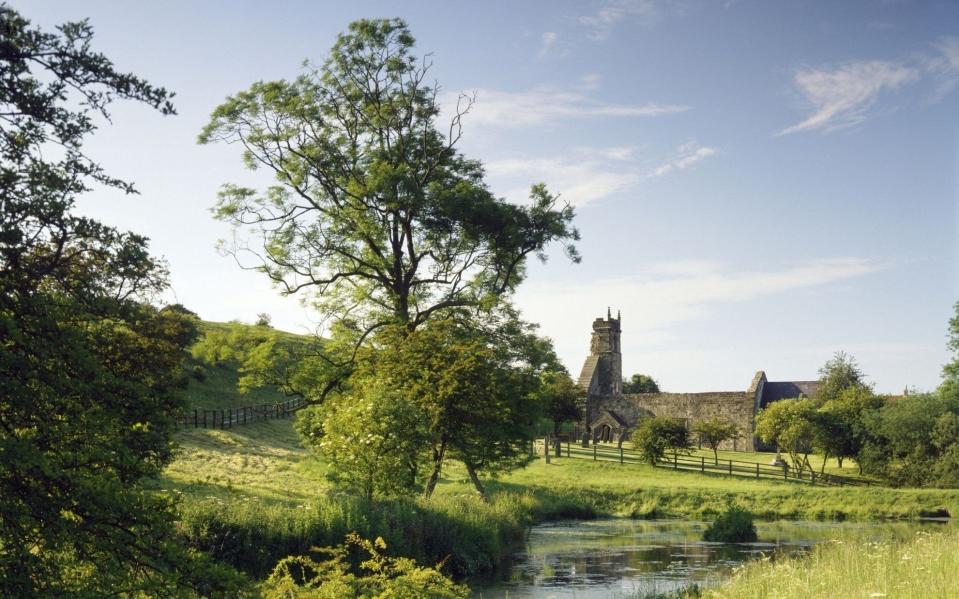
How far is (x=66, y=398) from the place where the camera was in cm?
779

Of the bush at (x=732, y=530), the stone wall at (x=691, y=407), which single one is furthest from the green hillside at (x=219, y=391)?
the bush at (x=732, y=530)

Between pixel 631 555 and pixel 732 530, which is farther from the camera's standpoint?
pixel 732 530

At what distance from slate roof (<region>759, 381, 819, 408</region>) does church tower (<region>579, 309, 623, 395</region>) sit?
12.2 metres

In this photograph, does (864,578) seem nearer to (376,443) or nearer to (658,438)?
(376,443)

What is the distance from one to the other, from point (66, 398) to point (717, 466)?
43068mm

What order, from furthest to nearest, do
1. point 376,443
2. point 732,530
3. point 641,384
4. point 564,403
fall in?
point 641,384 < point 564,403 < point 732,530 < point 376,443

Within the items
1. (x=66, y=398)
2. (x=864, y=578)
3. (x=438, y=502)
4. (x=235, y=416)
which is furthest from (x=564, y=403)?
(x=66, y=398)

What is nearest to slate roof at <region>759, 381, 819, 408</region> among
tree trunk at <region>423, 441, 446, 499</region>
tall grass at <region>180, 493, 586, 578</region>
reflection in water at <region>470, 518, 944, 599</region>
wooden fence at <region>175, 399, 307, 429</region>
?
wooden fence at <region>175, 399, 307, 429</region>

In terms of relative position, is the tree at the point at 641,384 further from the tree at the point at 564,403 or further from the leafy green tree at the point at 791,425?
the leafy green tree at the point at 791,425

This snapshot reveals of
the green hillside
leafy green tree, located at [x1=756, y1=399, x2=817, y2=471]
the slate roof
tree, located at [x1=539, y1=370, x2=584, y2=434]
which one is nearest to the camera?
leafy green tree, located at [x1=756, y1=399, x2=817, y2=471]

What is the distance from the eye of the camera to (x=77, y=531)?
730 centimetres

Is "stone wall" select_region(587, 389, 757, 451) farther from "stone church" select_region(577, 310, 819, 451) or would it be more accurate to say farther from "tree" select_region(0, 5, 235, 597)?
"tree" select_region(0, 5, 235, 597)

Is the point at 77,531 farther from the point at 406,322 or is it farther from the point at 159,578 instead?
the point at 406,322

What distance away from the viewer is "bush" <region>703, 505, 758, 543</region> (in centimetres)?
2662
